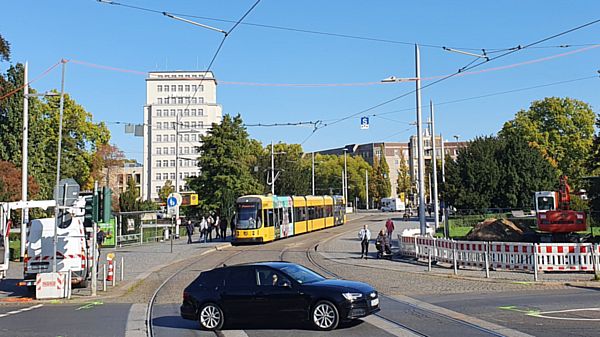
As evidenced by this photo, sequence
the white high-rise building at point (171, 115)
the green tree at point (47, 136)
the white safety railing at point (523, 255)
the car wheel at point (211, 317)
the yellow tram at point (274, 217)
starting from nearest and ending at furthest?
the car wheel at point (211, 317) → the white safety railing at point (523, 255) → the yellow tram at point (274, 217) → the green tree at point (47, 136) → the white high-rise building at point (171, 115)

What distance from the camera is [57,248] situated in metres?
21.3

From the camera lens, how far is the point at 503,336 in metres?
11.2

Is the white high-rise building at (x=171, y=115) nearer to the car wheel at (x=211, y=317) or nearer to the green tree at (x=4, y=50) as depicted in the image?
the green tree at (x=4, y=50)

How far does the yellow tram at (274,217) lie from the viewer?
43281mm

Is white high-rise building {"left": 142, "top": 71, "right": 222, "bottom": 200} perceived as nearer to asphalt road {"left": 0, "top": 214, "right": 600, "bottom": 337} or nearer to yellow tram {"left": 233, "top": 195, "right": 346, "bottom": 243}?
yellow tram {"left": 233, "top": 195, "right": 346, "bottom": 243}

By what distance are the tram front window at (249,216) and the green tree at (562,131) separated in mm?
38996

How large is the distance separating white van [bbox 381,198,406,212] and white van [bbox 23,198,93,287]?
9662 centimetres

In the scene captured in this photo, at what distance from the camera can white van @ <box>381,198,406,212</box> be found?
117188mm

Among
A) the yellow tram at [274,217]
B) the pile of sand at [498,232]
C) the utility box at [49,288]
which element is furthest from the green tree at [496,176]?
the utility box at [49,288]

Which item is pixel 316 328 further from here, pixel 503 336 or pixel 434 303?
pixel 434 303

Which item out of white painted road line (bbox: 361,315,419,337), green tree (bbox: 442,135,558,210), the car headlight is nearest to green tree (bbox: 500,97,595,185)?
green tree (bbox: 442,135,558,210)

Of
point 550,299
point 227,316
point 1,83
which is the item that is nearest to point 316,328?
point 227,316

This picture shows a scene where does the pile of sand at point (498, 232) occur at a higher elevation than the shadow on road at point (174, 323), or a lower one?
higher

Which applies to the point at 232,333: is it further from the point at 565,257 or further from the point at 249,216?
the point at 249,216
